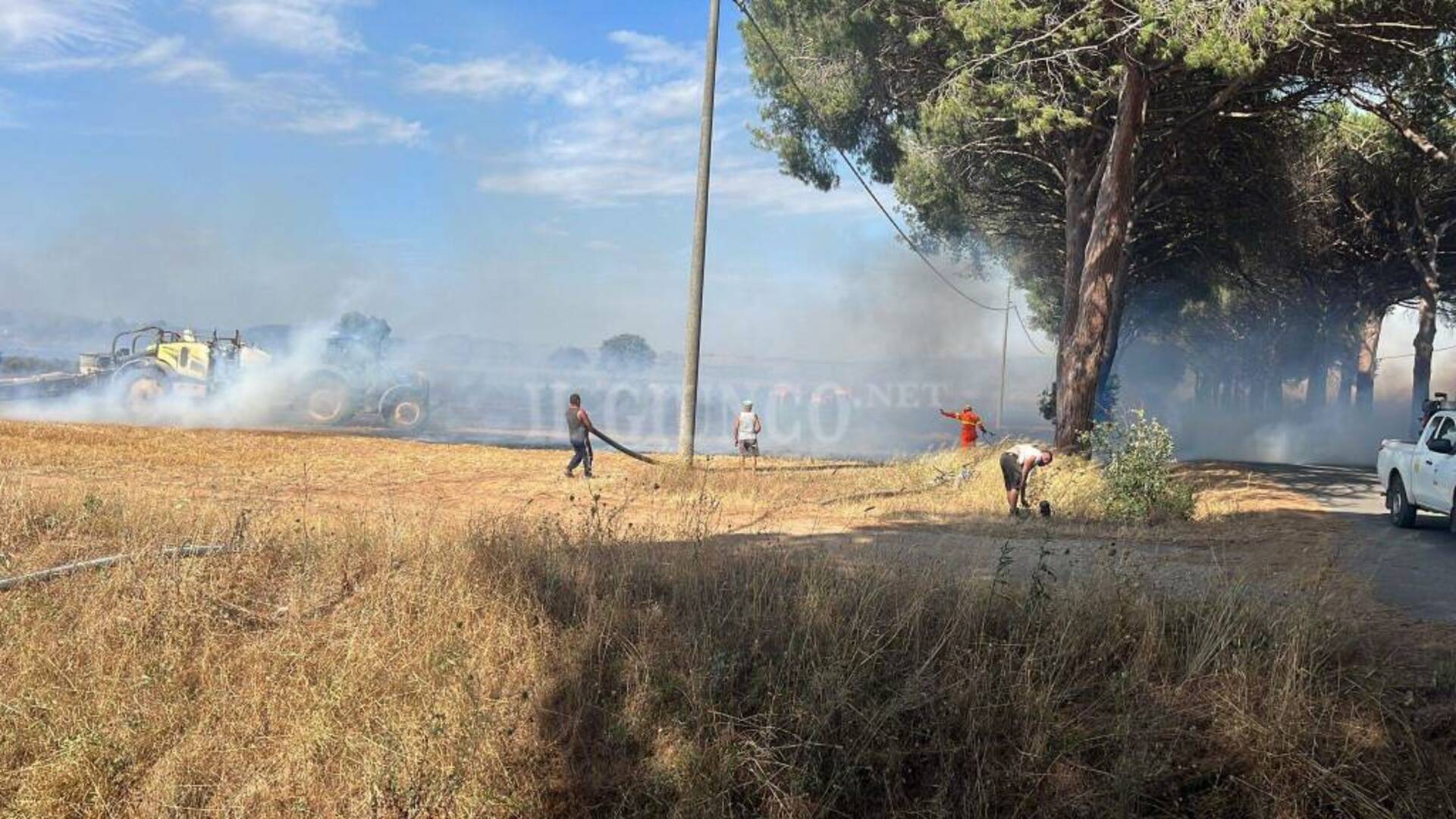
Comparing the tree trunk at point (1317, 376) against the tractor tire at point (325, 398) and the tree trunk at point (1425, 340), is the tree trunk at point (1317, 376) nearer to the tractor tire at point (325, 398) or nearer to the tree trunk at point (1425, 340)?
the tree trunk at point (1425, 340)

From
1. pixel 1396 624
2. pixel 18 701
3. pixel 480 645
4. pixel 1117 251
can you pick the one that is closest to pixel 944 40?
pixel 1117 251

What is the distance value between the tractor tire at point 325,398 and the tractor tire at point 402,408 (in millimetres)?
1170

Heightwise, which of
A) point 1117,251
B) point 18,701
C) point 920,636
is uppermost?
point 1117,251

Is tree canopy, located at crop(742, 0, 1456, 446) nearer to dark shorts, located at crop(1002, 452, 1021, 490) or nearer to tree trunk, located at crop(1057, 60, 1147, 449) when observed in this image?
tree trunk, located at crop(1057, 60, 1147, 449)

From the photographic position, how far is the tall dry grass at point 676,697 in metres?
4.23

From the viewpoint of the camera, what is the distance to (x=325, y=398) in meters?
31.0

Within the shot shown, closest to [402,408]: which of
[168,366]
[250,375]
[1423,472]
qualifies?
[250,375]

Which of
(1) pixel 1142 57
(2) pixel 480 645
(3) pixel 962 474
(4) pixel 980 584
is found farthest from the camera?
(3) pixel 962 474

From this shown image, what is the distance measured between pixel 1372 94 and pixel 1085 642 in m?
17.0

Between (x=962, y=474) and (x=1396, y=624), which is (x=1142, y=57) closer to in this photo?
(x=962, y=474)

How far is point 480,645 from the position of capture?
5.13 m

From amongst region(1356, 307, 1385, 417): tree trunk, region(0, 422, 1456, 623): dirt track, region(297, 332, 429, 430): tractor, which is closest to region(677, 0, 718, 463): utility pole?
region(0, 422, 1456, 623): dirt track

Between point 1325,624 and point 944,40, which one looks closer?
point 1325,624

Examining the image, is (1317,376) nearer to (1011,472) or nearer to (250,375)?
(1011,472)
